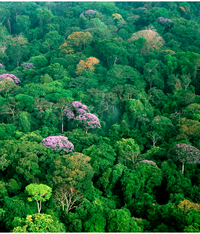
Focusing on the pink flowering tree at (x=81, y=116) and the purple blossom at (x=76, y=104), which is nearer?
the pink flowering tree at (x=81, y=116)

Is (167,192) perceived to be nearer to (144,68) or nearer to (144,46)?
(144,68)

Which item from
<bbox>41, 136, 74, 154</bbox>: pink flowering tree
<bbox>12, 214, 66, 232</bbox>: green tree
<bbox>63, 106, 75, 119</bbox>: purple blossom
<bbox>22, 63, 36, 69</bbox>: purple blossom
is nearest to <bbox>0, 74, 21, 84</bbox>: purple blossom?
<bbox>22, 63, 36, 69</bbox>: purple blossom

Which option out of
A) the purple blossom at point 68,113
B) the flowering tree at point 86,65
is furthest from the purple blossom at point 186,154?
the flowering tree at point 86,65

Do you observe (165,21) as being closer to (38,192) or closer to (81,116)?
(81,116)

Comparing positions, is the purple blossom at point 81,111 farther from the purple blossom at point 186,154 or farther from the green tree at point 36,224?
the green tree at point 36,224

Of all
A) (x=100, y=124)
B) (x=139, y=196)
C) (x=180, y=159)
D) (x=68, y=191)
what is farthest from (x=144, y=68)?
(x=68, y=191)

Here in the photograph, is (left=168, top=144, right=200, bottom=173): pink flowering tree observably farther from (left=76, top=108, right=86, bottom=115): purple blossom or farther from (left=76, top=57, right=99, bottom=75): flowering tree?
(left=76, top=57, right=99, bottom=75): flowering tree
